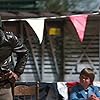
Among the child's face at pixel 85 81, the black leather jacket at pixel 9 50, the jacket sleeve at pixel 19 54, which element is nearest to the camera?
the black leather jacket at pixel 9 50

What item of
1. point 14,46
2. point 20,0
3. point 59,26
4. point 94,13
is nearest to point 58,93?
point 14,46

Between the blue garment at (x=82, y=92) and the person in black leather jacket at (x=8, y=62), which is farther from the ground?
the person in black leather jacket at (x=8, y=62)

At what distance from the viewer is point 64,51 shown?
14.3 meters

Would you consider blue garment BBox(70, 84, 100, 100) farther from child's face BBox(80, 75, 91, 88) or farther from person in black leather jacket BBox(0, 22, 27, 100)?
person in black leather jacket BBox(0, 22, 27, 100)

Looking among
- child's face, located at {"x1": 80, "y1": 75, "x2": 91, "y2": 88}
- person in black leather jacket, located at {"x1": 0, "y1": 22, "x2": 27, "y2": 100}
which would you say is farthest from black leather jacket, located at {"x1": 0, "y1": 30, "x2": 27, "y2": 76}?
child's face, located at {"x1": 80, "y1": 75, "x2": 91, "y2": 88}

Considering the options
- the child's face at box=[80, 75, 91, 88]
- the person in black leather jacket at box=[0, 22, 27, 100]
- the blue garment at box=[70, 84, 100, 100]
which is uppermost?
the person in black leather jacket at box=[0, 22, 27, 100]

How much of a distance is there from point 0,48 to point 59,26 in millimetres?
8484

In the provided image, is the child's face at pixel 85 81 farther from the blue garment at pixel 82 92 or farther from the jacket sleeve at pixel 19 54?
the jacket sleeve at pixel 19 54

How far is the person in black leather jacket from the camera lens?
5363 mm

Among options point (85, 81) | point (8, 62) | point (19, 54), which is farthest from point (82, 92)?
point (8, 62)

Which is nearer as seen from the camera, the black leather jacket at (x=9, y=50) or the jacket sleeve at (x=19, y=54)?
the black leather jacket at (x=9, y=50)

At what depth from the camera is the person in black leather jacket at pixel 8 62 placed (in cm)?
536

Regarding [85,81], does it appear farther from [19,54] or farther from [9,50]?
[9,50]

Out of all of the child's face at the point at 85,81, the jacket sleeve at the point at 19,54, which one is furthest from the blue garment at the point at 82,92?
the jacket sleeve at the point at 19,54
